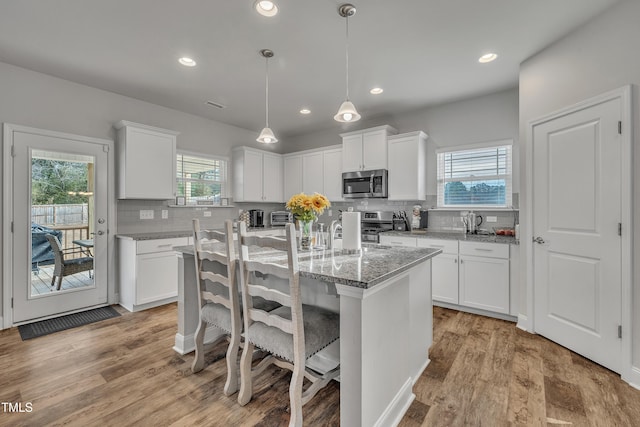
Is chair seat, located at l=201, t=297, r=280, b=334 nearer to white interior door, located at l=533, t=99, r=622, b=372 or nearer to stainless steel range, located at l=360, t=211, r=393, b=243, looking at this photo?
stainless steel range, located at l=360, t=211, r=393, b=243

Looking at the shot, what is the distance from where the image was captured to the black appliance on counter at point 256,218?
5184 mm

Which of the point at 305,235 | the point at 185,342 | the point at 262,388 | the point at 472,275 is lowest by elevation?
the point at 262,388

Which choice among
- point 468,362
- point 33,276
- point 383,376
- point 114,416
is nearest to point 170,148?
point 33,276

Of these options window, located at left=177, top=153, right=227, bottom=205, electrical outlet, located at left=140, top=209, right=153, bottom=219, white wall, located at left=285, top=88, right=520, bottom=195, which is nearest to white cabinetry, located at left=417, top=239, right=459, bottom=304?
white wall, located at left=285, top=88, right=520, bottom=195

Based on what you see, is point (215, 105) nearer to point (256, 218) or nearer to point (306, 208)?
point (256, 218)

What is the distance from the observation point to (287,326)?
5.01ft

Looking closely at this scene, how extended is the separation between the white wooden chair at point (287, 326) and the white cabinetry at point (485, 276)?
85.0 inches

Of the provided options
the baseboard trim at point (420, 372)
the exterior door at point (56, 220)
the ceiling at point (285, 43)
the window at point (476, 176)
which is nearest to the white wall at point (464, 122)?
the window at point (476, 176)

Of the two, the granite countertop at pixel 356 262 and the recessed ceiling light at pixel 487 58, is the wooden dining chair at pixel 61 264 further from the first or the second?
the recessed ceiling light at pixel 487 58

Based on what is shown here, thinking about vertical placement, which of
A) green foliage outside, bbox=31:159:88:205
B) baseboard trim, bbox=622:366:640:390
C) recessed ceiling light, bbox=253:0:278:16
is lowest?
baseboard trim, bbox=622:366:640:390

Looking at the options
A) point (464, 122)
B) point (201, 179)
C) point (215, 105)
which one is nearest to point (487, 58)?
point (464, 122)

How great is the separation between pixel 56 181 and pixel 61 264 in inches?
36.8

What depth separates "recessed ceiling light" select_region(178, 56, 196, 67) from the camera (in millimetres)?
2844

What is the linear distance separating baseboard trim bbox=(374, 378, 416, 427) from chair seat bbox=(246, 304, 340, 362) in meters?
0.45
